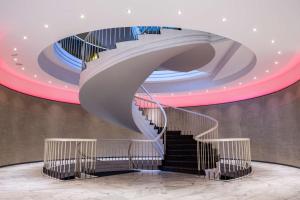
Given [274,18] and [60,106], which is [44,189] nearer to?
[274,18]

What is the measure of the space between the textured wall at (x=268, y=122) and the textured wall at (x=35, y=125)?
436cm

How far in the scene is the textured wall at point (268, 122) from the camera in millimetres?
8170

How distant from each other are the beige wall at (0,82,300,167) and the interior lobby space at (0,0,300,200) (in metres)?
0.04

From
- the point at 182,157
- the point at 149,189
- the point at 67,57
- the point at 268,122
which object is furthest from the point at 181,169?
the point at 67,57

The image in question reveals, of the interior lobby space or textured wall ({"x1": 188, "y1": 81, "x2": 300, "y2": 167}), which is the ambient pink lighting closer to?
the interior lobby space

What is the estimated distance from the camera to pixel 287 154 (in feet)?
28.0

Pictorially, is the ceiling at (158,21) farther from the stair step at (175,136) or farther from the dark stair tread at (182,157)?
the dark stair tread at (182,157)

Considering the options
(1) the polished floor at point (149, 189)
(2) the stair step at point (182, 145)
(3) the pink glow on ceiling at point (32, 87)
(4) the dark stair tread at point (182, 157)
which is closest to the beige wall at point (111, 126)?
(3) the pink glow on ceiling at point (32, 87)

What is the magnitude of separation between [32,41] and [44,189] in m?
3.34

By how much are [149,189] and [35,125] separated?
6.96 metres

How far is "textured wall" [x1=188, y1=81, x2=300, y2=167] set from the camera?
817 cm

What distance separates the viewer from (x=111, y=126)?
41.4ft

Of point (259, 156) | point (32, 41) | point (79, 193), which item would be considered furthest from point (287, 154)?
point (32, 41)

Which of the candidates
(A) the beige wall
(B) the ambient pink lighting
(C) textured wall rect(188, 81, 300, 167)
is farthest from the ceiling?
(A) the beige wall
